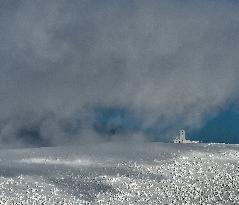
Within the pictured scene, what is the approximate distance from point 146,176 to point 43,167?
896cm

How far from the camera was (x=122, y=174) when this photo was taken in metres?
34.9

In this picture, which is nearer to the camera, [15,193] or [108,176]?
[15,193]

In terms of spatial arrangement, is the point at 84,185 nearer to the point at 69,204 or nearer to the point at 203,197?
the point at 69,204

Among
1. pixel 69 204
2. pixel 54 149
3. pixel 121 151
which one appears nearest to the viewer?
pixel 69 204

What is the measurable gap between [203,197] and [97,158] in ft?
43.6

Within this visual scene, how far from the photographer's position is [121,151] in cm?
4259

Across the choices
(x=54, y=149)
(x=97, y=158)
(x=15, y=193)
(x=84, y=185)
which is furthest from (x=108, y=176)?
(x=54, y=149)

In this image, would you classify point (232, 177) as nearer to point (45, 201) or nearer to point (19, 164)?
point (45, 201)

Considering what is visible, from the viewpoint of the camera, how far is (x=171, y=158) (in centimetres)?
3975

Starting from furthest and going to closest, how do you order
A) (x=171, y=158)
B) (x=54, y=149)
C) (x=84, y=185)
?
(x=54, y=149)
(x=171, y=158)
(x=84, y=185)

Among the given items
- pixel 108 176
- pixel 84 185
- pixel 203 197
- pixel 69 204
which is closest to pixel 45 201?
pixel 69 204

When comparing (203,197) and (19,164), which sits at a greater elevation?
(19,164)

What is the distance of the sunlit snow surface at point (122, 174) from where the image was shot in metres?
29.3

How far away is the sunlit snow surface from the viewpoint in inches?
1155
